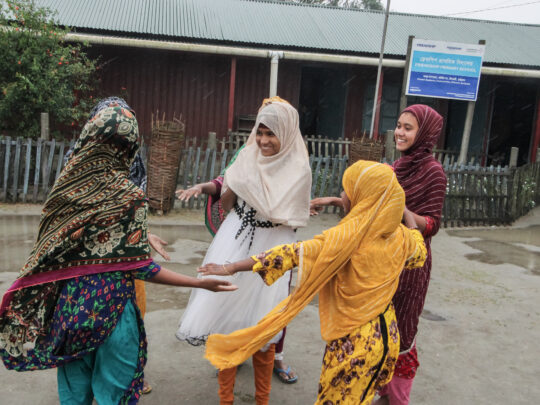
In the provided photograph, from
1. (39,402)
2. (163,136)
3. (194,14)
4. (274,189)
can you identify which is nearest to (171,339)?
(39,402)

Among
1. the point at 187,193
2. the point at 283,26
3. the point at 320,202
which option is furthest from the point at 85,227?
the point at 283,26

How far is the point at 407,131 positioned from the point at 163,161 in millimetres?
5654

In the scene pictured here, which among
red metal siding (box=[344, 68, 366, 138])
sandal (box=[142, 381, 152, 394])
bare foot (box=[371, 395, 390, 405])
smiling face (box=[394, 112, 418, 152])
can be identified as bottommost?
sandal (box=[142, 381, 152, 394])

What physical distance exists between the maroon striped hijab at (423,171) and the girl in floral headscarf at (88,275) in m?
1.40

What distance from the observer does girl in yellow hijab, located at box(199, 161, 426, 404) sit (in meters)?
2.01

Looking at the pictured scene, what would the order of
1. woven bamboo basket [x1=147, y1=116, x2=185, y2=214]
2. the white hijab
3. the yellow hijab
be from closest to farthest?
the yellow hijab, the white hijab, woven bamboo basket [x1=147, y1=116, x2=185, y2=214]

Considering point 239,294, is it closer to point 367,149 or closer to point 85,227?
point 85,227

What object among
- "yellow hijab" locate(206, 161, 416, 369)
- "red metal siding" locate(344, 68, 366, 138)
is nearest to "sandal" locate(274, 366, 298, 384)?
"yellow hijab" locate(206, 161, 416, 369)

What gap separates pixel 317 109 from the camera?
15531 millimetres

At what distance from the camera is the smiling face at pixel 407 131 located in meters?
2.59

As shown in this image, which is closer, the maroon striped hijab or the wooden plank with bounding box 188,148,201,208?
the maroon striped hijab

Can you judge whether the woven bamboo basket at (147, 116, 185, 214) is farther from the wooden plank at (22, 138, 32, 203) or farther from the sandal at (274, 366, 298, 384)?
the sandal at (274, 366, 298, 384)

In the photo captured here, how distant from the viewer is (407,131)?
259 centimetres

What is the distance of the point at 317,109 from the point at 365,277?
13891 mm
